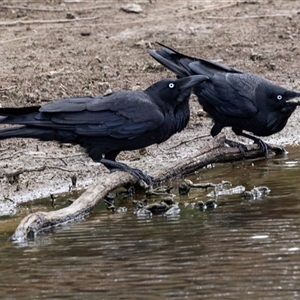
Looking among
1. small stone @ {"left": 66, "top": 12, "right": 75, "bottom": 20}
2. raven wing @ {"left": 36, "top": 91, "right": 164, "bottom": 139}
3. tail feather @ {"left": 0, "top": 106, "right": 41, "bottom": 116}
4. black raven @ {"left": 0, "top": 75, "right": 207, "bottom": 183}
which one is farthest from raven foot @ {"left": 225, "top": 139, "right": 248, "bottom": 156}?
small stone @ {"left": 66, "top": 12, "right": 75, "bottom": 20}

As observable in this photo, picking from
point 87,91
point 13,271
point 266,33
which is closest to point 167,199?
point 13,271

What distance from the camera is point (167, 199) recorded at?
7.70m

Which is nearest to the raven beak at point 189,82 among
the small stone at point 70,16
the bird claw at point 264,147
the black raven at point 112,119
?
the black raven at point 112,119

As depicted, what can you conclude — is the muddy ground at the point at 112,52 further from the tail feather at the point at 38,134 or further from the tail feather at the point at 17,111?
the tail feather at the point at 17,111

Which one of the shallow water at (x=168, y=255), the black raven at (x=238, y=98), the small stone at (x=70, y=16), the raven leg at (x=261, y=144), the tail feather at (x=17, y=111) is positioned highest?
the small stone at (x=70, y=16)

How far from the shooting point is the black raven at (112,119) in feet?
26.0

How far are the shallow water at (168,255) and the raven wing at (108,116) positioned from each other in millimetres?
681

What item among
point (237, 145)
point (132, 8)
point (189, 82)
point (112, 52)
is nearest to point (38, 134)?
point (189, 82)

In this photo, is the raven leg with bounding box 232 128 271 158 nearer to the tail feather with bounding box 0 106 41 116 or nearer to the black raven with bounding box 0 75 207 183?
the black raven with bounding box 0 75 207 183

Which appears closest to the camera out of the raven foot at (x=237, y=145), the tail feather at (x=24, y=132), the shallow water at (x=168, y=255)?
the shallow water at (x=168, y=255)

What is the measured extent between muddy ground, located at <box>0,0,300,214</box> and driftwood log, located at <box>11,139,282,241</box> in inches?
21.5

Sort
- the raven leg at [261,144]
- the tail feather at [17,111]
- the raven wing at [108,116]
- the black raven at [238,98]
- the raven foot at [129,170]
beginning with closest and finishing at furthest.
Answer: the tail feather at [17,111] < the raven wing at [108,116] < the raven foot at [129,170] < the black raven at [238,98] < the raven leg at [261,144]

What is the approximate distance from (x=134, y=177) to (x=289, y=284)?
296cm

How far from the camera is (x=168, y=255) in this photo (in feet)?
20.1
